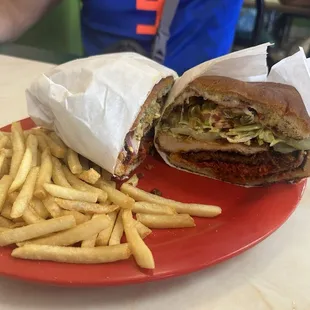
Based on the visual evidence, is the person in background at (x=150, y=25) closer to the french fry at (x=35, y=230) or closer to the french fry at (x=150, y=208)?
the french fry at (x=150, y=208)

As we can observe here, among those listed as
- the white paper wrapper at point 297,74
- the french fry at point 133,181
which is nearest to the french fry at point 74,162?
the french fry at point 133,181

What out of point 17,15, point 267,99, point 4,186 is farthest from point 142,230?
point 17,15

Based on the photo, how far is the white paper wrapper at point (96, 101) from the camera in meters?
1.55

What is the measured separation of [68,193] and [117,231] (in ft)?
0.56

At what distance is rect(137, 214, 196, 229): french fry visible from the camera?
1.39m

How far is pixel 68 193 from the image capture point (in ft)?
4.40

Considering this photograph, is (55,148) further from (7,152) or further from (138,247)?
(138,247)

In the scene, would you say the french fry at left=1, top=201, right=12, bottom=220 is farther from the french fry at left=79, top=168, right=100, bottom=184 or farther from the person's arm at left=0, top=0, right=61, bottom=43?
the person's arm at left=0, top=0, right=61, bottom=43

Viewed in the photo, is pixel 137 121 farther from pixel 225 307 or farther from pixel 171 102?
pixel 225 307

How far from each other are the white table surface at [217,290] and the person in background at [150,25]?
Answer: 5.46ft

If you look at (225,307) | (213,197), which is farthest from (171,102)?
(225,307)

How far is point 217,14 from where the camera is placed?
2895mm

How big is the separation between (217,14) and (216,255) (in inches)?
77.1

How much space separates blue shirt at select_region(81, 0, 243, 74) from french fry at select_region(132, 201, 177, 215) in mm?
1686
